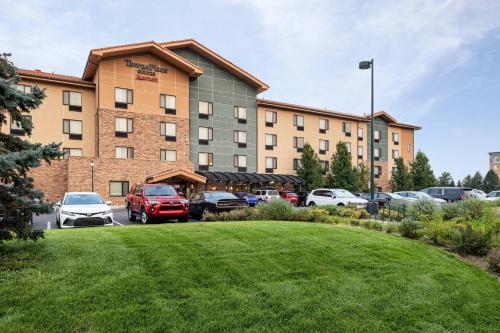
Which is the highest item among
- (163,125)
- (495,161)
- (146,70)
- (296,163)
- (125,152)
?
(146,70)

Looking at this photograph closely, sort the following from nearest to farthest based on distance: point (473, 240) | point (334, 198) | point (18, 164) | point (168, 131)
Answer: point (18, 164) < point (473, 240) < point (334, 198) < point (168, 131)

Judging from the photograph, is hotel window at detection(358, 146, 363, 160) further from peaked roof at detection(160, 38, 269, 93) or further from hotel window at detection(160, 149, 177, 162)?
hotel window at detection(160, 149, 177, 162)

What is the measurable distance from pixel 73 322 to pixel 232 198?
506 inches

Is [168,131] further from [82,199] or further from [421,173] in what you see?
[421,173]

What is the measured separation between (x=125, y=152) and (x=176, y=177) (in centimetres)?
540

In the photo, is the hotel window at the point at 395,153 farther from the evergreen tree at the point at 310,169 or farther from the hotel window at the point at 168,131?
A: the hotel window at the point at 168,131

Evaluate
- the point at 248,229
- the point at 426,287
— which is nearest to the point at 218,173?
the point at 248,229

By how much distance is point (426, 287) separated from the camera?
6152mm

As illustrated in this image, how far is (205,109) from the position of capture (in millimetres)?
37438

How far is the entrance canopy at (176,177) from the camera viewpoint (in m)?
30.6

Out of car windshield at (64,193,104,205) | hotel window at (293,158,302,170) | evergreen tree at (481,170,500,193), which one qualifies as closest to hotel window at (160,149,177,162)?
hotel window at (293,158,302,170)

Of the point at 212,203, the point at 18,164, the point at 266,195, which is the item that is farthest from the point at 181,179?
the point at 18,164

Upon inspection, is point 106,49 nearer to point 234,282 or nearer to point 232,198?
point 232,198

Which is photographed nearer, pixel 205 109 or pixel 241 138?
pixel 205 109
